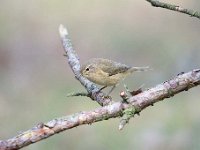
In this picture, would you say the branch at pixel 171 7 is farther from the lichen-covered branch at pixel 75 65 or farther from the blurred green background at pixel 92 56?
the blurred green background at pixel 92 56

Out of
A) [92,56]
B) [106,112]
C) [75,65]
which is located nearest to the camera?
[106,112]

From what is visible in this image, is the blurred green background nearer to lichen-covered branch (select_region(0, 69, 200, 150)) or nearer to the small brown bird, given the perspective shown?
the small brown bird

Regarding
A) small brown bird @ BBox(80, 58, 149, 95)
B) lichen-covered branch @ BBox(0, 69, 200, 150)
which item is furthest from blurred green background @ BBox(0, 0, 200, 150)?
lichen-covered branch @ BBox(0, 69, 200, 150)

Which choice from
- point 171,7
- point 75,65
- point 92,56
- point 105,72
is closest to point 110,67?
point 105,72

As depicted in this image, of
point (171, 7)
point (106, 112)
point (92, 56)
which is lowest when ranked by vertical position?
point (92, 56)

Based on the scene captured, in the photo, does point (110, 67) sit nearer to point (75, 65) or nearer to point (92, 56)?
point (75, 65)

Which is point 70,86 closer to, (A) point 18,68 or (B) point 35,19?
(A) point 18,68
